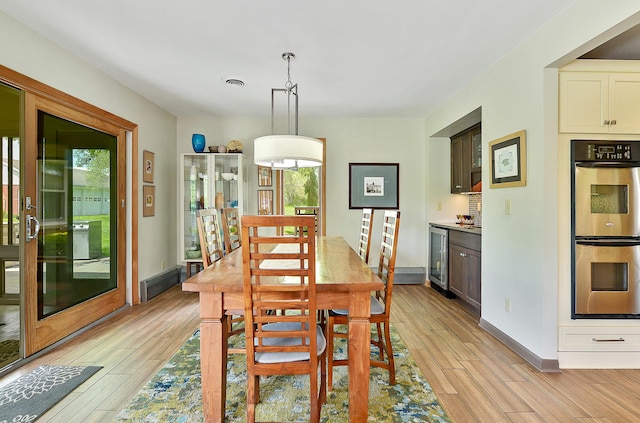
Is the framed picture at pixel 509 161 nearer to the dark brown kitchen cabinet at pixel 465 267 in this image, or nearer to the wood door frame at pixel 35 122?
the dark brown kitchen cabinet at pixel 465 267

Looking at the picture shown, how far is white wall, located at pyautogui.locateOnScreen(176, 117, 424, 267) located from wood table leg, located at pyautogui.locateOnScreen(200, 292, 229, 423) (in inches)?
132

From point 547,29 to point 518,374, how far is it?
246 centimetres

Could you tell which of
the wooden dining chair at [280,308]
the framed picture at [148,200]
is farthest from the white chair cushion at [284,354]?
the framed picture at [148,200]

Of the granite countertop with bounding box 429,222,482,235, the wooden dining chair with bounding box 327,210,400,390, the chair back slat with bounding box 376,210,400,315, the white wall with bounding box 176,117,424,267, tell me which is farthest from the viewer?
the white wall with bounding box 176,117,424,267

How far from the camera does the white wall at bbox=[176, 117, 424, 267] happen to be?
16.5ft

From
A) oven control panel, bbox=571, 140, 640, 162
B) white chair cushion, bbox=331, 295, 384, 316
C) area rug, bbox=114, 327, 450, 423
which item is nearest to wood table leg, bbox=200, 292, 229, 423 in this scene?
area rug, bbox=114, 327, 450, 423

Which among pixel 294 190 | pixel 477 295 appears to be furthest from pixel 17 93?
pixel 477 295

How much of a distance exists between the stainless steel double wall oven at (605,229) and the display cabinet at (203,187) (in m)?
3.76

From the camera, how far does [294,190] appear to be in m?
5.12

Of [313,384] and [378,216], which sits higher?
[378,216]

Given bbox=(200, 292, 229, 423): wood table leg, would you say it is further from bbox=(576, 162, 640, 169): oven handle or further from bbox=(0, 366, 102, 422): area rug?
bbox=(576, 162, 640, 169): oven handle

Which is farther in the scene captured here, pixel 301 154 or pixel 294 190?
pixel 294 190

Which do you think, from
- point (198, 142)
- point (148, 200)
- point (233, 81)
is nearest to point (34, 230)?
point (148, 200)

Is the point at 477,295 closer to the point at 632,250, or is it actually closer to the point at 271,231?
the point at 632,250
